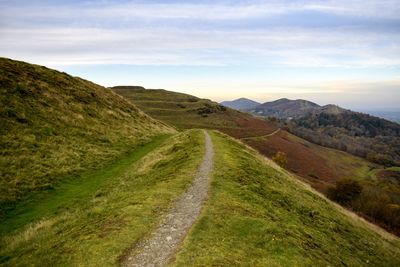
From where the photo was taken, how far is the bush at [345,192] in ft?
254

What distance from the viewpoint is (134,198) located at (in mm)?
23500

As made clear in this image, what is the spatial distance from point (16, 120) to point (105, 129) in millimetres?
12488

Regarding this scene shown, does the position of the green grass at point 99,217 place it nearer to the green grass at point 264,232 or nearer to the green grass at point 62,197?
the green grass at point 62,197

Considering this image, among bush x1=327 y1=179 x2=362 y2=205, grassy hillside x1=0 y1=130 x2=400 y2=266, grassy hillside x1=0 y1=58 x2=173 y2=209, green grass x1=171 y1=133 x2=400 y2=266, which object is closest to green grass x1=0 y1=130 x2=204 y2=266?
grassy hillside x1=0 y1=130 x2=400 y2=266

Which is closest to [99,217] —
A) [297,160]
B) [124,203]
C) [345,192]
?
[124,203]

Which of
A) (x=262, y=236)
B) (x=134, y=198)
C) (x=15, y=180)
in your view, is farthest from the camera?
(x=15, y=180)

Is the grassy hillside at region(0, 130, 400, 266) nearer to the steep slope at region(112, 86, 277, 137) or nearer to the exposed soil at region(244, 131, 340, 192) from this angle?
the exposed soil at region(244, 131, 340, 192)

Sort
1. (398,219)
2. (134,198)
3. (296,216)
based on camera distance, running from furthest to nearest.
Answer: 1. (398,219)
2. (296,216)
3. (134,198)

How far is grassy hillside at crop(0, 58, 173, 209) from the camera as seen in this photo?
99.9 ft

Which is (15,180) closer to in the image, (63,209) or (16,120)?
(63,209)

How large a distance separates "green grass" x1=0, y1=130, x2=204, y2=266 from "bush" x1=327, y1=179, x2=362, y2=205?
54.6 metres

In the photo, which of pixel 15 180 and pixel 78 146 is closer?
pixel 15 180

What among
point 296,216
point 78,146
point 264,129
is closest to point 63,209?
point 78,146

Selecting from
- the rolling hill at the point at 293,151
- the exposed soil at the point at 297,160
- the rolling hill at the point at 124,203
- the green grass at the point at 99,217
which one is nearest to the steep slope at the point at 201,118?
the rolling hill at the point at 293,151
